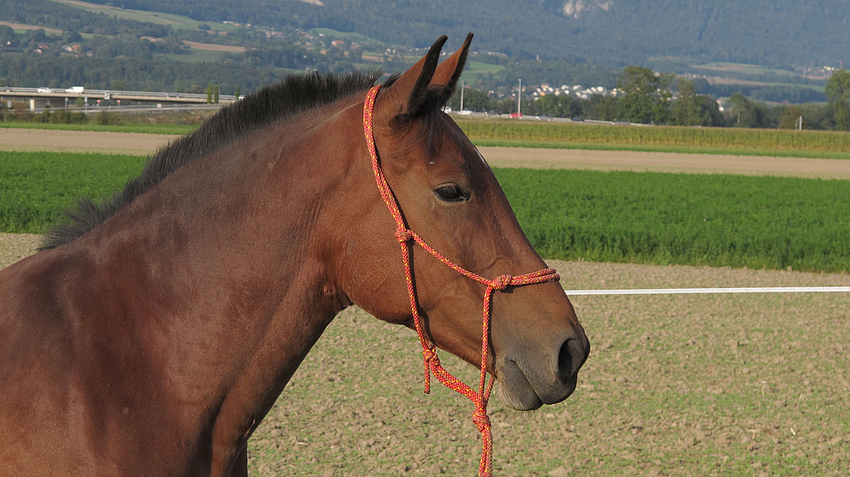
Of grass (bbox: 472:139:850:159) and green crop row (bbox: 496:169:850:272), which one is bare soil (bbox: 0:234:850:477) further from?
grass (bbox: 472:139:850:159)

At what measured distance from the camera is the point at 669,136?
6234cm

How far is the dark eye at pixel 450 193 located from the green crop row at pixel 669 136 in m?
56.8

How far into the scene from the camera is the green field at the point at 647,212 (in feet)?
45.9

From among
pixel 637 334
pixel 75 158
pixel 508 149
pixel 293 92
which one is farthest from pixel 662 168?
pixel 293 92

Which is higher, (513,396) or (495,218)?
(495,218)

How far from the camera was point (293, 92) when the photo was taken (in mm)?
2256

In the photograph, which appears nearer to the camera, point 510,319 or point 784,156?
point 510,319

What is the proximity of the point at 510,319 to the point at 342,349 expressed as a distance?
6.47 meters

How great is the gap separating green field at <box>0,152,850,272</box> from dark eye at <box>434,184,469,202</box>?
884cm

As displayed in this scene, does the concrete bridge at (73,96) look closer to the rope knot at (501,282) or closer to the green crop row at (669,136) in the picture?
the green crop row at (669,136)

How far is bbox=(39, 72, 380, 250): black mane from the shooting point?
7.27ft

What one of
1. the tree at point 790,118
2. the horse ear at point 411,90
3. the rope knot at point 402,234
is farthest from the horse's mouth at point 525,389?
the tree at point 790,118

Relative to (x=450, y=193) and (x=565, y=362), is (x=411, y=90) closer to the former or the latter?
(x=450, y=193)

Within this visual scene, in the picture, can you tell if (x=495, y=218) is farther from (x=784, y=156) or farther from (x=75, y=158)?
(x=784, y=156)
